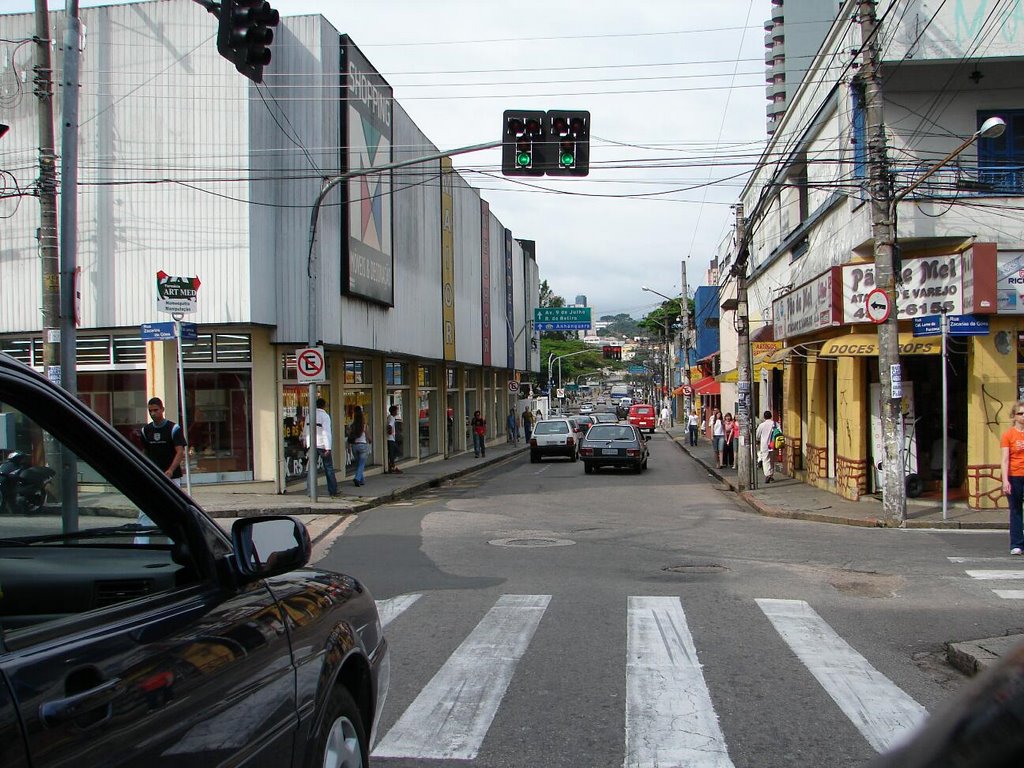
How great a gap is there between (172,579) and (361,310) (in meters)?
20.4

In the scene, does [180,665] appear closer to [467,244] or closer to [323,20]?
[323,20]

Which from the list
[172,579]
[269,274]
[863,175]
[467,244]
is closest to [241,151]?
[269,274]

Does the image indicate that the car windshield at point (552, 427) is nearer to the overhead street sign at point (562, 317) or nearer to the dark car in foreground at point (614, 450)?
the dark car in foreground at point (614, 450)

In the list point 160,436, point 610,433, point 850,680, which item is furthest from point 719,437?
point 850,680

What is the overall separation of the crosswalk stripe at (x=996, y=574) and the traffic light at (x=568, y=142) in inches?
295

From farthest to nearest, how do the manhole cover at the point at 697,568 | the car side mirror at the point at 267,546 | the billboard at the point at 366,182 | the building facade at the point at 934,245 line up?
the billboard at the point at 366,182, the building facade at the point at 934,245, the manhole cover at the point at 697,568, the car side mirror at the point at 267,546

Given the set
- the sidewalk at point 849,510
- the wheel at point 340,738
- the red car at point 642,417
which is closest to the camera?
the wheel at point 340,738

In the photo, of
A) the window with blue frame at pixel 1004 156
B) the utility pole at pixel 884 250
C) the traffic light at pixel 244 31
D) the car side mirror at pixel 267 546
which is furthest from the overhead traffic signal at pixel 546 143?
the car side mirror at pixel 267 546

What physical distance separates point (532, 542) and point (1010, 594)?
597 centimetres

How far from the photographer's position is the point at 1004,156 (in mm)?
16641

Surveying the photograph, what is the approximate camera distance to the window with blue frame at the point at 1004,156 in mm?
16328

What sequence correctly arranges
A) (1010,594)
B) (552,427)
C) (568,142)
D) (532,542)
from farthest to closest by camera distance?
(552,427) → (568,142) → (532,542) → (1010,594)

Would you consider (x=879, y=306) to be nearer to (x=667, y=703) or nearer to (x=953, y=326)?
(x=953, y=326)

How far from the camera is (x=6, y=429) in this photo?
2.50 meters
